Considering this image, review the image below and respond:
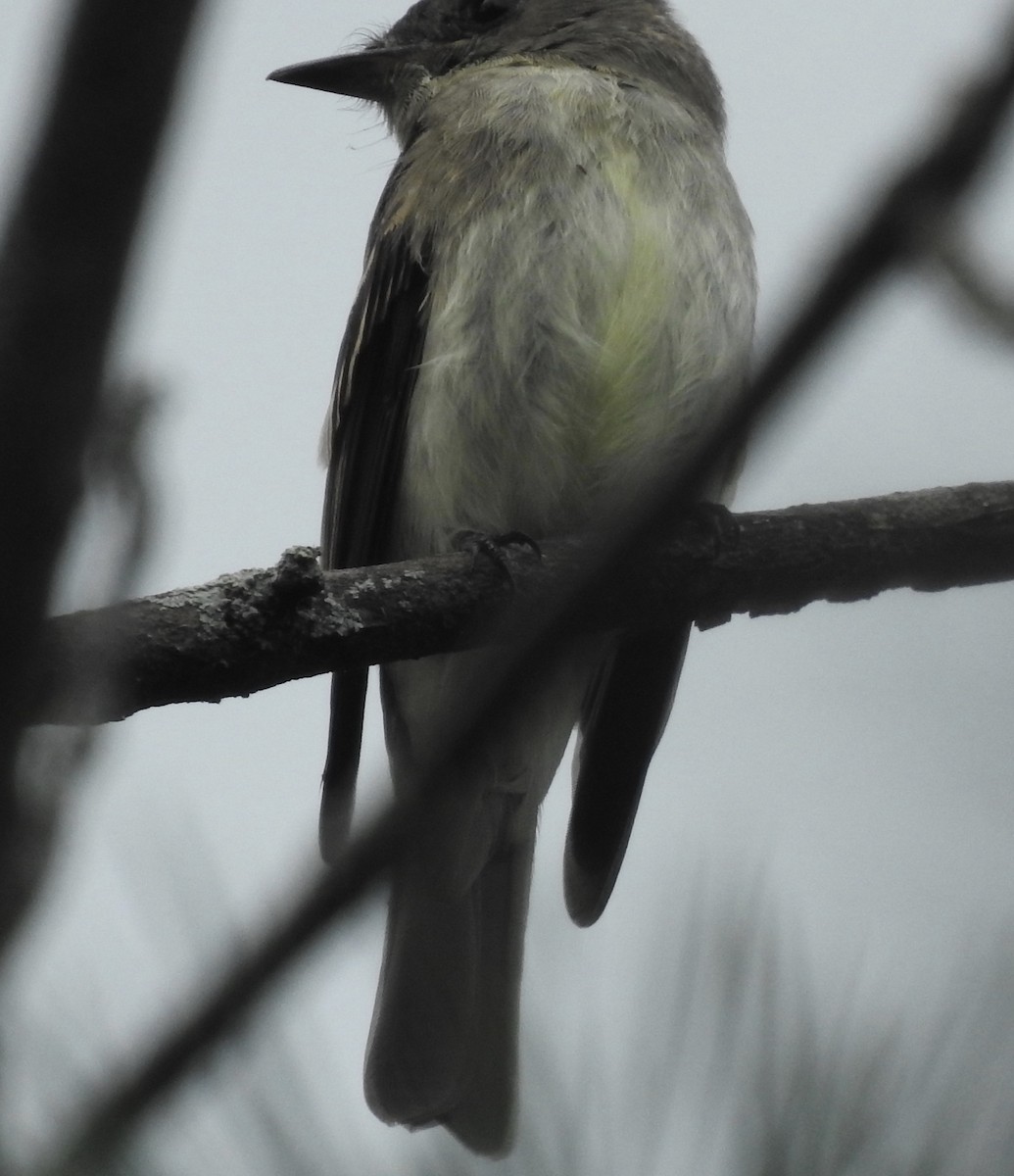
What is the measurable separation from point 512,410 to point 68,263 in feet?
10.7

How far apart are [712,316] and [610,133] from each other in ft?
2.23

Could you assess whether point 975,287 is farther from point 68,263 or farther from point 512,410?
point 512,410

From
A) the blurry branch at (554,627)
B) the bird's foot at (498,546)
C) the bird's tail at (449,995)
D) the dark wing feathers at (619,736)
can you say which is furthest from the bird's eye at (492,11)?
the blurry branch at (554,627)

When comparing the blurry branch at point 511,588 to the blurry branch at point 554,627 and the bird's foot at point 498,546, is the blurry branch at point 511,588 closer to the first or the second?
the bird's foot at point 498,546

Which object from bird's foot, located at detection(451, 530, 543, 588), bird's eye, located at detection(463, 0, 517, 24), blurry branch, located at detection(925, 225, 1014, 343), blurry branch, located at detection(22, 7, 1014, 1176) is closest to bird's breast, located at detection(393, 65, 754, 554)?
bird's foot, located at detection(451, 530, 543, 588)

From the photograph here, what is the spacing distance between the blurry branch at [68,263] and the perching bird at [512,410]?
9.35 feet

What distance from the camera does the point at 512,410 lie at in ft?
13.7

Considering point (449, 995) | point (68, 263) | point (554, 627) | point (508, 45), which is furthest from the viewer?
point (508, 45)

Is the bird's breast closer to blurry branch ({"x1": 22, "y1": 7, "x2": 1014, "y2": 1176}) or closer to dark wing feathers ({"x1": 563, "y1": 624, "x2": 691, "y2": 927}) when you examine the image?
dark wing feathers ({"x1": 563, "y1": 624, "x2": 691, "y2": 927})

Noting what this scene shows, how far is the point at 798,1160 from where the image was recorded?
6.53 feet

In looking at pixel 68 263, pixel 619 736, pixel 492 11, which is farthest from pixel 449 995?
pixel 68 263

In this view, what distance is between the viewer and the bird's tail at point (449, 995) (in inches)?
163

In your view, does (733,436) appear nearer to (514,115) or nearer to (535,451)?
(535,451)

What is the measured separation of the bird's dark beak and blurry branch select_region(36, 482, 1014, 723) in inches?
101
